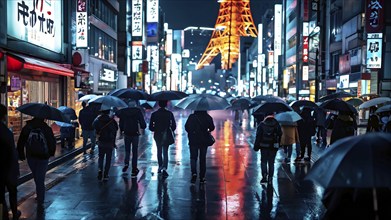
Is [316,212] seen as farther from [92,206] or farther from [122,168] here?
[122,168]

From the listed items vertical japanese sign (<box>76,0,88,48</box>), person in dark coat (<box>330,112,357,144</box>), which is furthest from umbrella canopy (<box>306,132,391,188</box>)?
vertical japanese sign (<box>76,0,88,48</box>)

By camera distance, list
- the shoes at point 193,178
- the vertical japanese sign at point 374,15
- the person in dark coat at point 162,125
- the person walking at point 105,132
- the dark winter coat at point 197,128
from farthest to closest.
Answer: the vertical japanese sign at point 374,15 → the person in dark coat at point 162,125 → the shoes at point 193,178 → the person walking at point 105,132 → the dark winter coat at point 197,128

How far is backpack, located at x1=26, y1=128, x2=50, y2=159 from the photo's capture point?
763 cm

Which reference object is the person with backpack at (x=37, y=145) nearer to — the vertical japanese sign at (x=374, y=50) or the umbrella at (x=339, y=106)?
the umbrella at (x=339, y=106)

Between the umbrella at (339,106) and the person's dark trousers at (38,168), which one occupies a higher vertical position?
the umbrella at (339,106)

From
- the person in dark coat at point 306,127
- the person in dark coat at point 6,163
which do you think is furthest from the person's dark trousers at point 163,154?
the person in dark coat at point 6,163

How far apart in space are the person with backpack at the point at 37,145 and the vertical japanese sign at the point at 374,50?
25.0 m

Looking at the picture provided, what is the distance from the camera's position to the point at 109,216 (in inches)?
294

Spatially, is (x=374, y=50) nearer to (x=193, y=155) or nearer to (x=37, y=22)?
(x=37, y=22)

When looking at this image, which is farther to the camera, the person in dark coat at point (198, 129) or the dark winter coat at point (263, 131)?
the person in dark coat at point (198, 129)

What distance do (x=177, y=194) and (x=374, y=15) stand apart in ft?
75.0

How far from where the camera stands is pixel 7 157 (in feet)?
20.3

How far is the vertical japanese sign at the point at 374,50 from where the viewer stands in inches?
1129

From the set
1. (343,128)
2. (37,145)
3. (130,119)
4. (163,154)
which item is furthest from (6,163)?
(343,128)
